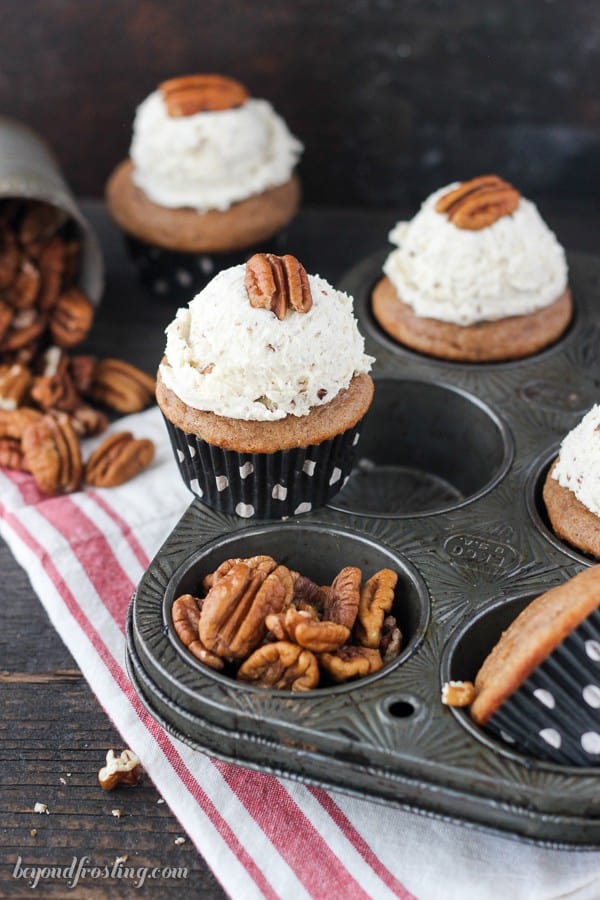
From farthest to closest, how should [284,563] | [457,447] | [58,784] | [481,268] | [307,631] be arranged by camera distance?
1. [457,447]
2. [481,268]
3. [284,563]
4. [58,784]
5. [307,631]

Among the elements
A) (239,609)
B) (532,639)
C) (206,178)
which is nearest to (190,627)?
(239,609)

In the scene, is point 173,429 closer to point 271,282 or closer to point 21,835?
point 271,282

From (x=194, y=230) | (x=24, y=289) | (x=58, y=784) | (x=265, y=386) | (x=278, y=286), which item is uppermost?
(x=278, y=286)

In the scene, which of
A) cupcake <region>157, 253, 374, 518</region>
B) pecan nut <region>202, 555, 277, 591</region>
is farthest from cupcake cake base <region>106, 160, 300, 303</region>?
pecan nut <region>202, 555, 277, 591</region>

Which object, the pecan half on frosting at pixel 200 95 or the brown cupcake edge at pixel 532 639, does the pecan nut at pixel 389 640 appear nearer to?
the brown cupcake edge at pixel 532 639

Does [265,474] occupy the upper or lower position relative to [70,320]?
upper

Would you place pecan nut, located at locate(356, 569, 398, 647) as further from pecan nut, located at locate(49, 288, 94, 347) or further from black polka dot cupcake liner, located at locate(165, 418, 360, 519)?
pecan nut, located at locate(49, 288, 94, 347)

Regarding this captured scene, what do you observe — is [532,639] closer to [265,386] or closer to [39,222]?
[265,386]
